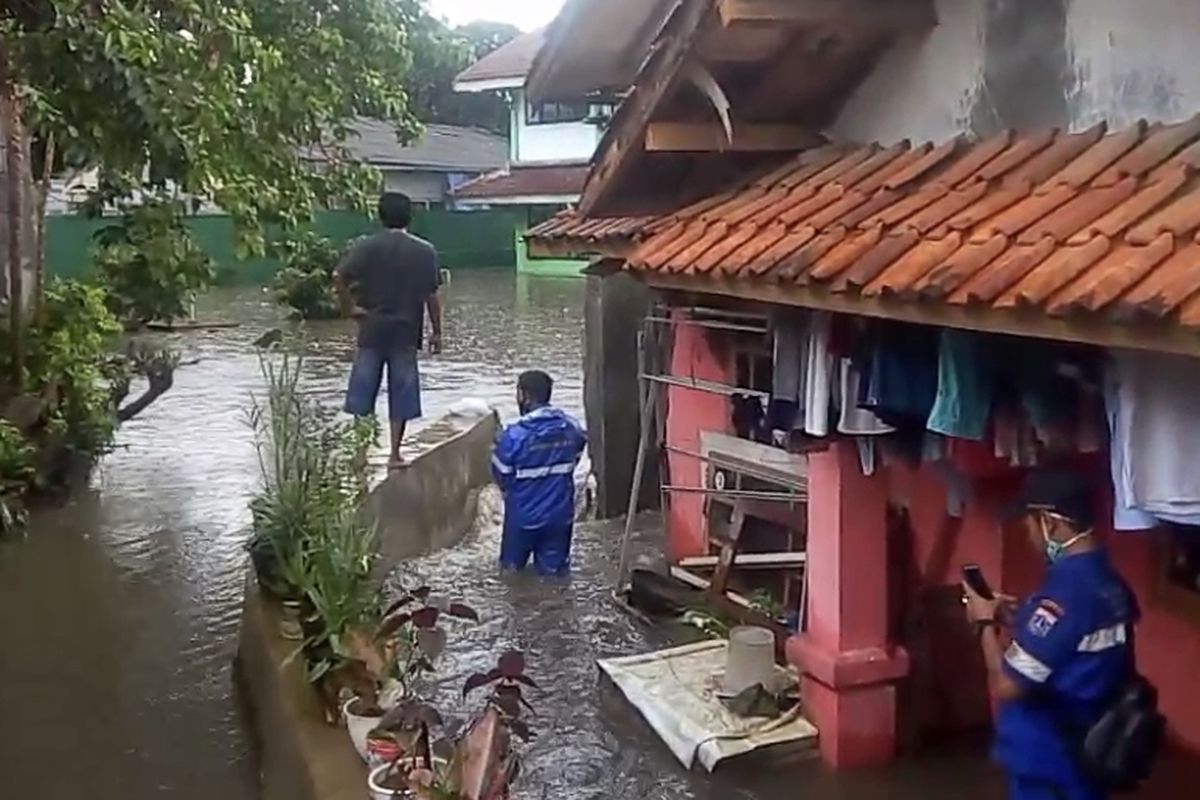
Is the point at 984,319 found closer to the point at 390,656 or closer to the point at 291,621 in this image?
the point at 390,656

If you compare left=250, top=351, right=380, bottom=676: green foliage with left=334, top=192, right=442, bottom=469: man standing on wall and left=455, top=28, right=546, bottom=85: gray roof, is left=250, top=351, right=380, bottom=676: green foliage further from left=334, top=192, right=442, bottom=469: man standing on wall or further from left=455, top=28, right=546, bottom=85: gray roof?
left=455, top=28, right=546, bottom=85: gray roof

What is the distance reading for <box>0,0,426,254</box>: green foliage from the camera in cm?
626

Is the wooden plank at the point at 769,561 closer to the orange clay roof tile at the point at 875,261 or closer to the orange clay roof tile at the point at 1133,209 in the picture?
the orange clay roof tile at the point at 875,261

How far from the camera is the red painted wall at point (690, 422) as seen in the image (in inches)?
320

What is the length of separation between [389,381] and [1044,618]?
656 centimetres

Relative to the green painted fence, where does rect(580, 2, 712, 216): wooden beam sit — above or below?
above

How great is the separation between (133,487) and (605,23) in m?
6.14

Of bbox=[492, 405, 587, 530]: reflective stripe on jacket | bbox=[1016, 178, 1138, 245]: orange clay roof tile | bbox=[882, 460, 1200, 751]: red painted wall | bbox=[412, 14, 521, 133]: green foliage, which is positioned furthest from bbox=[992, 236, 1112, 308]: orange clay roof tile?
bbox=[412, 14, 521, 133]: green foliage

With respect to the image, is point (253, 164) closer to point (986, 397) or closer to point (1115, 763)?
point (986, 397)

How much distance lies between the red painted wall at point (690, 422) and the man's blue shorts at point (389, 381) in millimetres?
2044

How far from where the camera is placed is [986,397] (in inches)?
181

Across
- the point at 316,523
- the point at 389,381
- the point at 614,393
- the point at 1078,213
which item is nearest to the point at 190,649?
the point at 316,523

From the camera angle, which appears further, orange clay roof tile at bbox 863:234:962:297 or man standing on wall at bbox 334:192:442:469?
man standing on wall at bbox 334:192:442:469

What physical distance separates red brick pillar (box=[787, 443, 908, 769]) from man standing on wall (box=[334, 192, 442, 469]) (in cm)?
469
